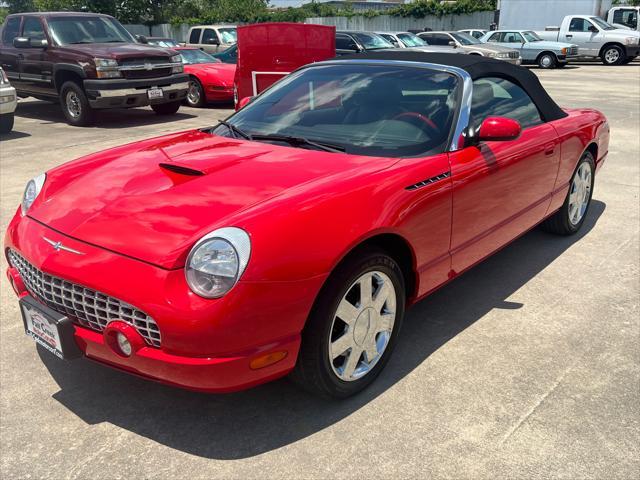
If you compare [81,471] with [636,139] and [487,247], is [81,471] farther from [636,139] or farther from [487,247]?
[636,139]

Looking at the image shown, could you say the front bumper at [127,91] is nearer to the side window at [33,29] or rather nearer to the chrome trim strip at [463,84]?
the side window at [33,29]

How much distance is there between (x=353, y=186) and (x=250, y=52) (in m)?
8.34

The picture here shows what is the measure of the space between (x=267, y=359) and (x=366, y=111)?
5.51 ft

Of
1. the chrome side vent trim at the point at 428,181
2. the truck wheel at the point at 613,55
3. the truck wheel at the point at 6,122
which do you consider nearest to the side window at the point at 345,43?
the truck wheel at the point at 6,122

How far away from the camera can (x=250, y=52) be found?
10469mm

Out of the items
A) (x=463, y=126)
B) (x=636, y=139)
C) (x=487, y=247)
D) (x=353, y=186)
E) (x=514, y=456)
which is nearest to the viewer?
(x=514, y=456)

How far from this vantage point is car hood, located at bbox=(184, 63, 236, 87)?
12742 millimetres

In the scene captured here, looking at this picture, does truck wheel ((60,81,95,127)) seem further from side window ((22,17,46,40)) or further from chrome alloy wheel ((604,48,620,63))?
chrome alloy wheel ((604,48,620,63))

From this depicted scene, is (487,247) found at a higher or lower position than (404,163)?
lower

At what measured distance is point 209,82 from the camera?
1279 centimetres

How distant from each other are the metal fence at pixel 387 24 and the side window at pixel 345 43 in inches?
894

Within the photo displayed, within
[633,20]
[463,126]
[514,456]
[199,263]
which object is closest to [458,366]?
[514,456]

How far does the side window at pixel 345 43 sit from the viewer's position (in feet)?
54.7

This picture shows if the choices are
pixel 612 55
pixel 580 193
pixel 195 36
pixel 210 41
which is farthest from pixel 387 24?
pixel 580 193
